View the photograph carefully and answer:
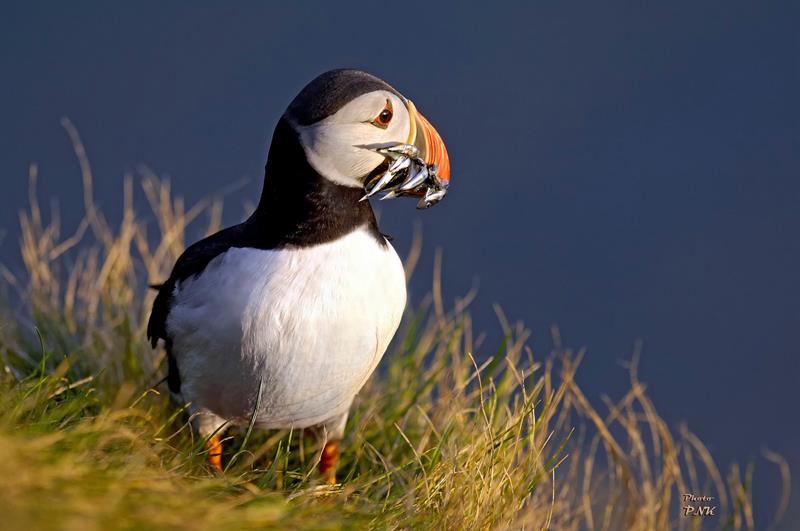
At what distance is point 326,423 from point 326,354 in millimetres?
565

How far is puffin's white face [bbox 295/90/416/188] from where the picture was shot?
3086 millimetres

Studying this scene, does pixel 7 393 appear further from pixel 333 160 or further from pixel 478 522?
pixel 478 522

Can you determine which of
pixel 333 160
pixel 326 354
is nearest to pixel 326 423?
pixel 326 354

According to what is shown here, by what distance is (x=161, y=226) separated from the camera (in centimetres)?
517

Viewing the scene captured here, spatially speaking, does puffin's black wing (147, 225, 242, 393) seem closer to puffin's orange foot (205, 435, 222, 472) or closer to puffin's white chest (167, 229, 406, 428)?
puffin's white chest (167, 229, 406, 428)

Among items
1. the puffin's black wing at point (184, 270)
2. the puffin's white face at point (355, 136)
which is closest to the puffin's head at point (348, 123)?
the puffin's white face at point (355, 136)

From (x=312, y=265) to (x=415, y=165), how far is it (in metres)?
0.43

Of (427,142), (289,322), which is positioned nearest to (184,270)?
(289,322)

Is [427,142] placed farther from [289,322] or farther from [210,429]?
[210,429]

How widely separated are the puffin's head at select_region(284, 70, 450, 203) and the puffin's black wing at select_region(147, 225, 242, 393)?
1.43 feet

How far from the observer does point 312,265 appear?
3197 millimetres

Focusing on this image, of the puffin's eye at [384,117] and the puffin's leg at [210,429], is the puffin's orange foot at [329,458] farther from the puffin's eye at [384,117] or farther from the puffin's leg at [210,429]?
the puffin's eye at [384,117]

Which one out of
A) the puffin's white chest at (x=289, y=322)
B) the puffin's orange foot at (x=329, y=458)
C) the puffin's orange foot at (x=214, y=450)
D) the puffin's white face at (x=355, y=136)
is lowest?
the puffin's orange foot at (x=329, y=458)

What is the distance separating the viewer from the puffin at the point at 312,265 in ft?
10.2
